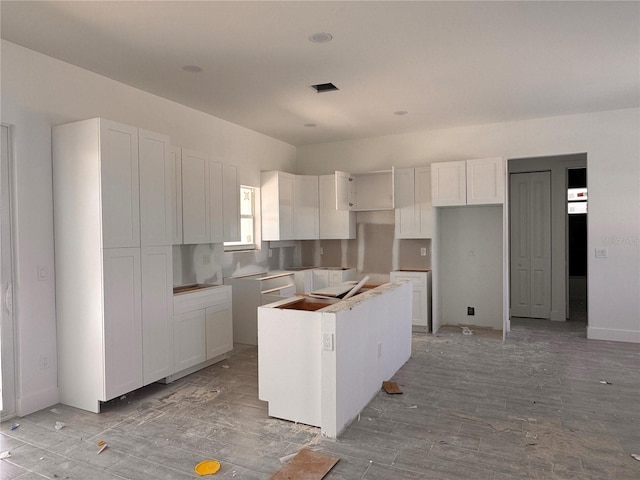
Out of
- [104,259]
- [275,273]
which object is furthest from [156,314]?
[275,273]

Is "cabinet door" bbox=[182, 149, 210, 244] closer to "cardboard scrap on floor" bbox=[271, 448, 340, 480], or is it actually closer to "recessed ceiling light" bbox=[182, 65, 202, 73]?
"recessed ceiling light" bbox=[182, 65, 202, 73]

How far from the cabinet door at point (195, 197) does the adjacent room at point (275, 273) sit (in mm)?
28

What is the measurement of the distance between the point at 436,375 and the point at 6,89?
4480mm

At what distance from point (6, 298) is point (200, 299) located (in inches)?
64.5

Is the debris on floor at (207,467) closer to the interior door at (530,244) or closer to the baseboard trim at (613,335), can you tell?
the baseboard trim at (613,335)

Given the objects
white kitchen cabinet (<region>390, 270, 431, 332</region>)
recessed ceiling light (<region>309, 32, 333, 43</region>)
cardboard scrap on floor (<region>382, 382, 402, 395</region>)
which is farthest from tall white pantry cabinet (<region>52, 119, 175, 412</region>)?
white kitchen cabinet (<region>390, 270, 431, 332</region>)

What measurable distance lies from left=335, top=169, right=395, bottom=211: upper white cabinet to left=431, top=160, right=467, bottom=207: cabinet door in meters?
0.73

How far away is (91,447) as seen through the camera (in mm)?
2863

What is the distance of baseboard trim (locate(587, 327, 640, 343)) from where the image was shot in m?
5.39

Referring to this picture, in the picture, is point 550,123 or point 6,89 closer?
point 6,89

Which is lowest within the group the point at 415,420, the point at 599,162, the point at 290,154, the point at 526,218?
the point at 415,420

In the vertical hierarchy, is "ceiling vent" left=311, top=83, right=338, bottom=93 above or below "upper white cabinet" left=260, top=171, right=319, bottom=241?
above

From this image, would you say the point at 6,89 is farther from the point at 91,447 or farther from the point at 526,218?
the point at 526,218

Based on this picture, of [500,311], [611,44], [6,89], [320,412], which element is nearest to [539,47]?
[611,44]
